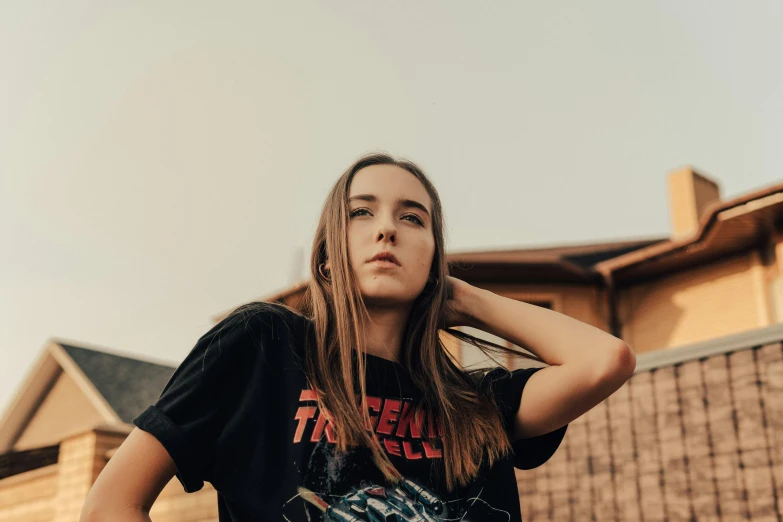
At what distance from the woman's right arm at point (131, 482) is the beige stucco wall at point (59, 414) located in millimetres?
16589

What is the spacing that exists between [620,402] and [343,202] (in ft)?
14.1

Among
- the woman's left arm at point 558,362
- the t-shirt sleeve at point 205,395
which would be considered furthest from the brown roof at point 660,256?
the t-shirt sleeve at point 205,395

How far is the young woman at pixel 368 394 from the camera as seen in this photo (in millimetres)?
1613

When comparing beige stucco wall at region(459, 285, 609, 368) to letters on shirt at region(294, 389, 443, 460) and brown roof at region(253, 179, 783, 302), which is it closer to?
brown roof at region(253, 179, 783, 302)

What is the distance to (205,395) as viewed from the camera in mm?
1654

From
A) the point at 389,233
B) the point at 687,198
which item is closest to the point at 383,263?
the point at 389,233

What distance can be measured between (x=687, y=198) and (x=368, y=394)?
14.2m

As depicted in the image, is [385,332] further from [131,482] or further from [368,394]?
[131,482]

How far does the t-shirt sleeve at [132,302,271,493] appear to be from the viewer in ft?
5.19

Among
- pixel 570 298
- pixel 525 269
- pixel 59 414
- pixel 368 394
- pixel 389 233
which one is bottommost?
pixel 368 394

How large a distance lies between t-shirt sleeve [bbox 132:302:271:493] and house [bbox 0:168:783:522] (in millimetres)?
612

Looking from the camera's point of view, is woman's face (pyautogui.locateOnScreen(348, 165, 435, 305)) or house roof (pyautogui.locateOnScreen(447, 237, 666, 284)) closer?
woman's face (pyautogui.locateOnScreen(348, 165, 435, 305))

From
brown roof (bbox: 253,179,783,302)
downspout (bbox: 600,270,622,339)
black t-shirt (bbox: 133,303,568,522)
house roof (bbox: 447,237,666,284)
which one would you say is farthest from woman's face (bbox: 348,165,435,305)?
downspout (bbox: 600,270,622,339)

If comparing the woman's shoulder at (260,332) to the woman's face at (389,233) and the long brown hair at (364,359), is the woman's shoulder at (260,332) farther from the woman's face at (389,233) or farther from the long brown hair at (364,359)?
the woman's face at (389,233)
